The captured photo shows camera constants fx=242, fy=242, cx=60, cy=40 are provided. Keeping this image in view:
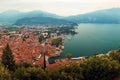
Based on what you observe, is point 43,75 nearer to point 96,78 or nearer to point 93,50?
point 96,78

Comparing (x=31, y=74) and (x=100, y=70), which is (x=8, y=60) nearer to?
(x=31, y=74)

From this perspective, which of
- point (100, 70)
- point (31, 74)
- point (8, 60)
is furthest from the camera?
point (8, 60)

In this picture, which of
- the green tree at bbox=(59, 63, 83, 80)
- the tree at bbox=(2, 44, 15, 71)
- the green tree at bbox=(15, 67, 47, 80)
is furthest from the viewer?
the tree at bbox=(2, 44, 15, 71)

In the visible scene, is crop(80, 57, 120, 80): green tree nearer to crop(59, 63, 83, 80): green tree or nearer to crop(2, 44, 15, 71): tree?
crop(59, 63, 83, 80): green tree

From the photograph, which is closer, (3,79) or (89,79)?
(3,79)

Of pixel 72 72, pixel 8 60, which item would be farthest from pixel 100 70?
pixel 8 60

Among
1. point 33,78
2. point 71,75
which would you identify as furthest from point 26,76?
point 71,75

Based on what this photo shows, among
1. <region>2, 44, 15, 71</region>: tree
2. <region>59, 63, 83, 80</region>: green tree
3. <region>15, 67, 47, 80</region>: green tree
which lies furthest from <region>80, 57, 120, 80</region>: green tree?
<region>2, 44, 15, 71</region>: tree

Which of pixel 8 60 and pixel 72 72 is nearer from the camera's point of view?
pixel 72 72
